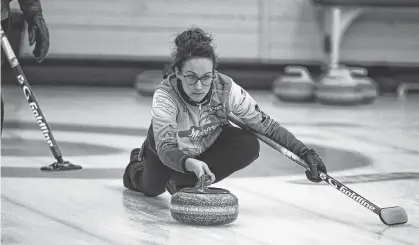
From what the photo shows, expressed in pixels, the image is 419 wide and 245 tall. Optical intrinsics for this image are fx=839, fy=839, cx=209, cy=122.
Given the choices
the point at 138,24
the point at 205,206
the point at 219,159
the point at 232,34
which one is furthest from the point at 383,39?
the point at 205,206

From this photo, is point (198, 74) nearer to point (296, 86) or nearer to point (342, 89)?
point (342, 89)

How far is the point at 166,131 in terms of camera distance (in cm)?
261

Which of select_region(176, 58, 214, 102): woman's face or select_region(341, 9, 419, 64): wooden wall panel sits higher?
select_region(341, 9, 419, 64): wooden wall panel

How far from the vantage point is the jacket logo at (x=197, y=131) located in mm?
2783

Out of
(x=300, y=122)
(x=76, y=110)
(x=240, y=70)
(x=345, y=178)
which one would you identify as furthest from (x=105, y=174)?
(x=240, y=70)

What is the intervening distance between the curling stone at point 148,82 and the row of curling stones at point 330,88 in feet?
3.23

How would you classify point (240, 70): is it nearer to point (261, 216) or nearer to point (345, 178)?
point (345, 178)

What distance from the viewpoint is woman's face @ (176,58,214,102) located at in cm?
256

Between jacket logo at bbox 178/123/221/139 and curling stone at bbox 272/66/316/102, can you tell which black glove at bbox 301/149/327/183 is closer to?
jacket logo at bbox 178/123/221/139

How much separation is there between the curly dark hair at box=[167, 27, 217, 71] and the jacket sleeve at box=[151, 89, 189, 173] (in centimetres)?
12

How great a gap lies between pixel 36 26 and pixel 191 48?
1206mm

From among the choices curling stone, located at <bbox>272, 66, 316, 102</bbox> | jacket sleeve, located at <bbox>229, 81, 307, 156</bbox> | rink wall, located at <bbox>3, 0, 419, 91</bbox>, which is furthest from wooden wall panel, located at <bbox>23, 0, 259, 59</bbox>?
jacket sleeve, located at <bbox>229, 81, 307, 156</bbox>

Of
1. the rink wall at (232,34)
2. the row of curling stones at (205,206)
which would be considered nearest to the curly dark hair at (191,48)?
the row of curling stones at (205,206)

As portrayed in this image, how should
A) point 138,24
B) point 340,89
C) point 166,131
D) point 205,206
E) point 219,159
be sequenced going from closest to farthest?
1. point 205,206
2. point 166,131
3. point 219,159
4. point 340,89
5. point 138,24
